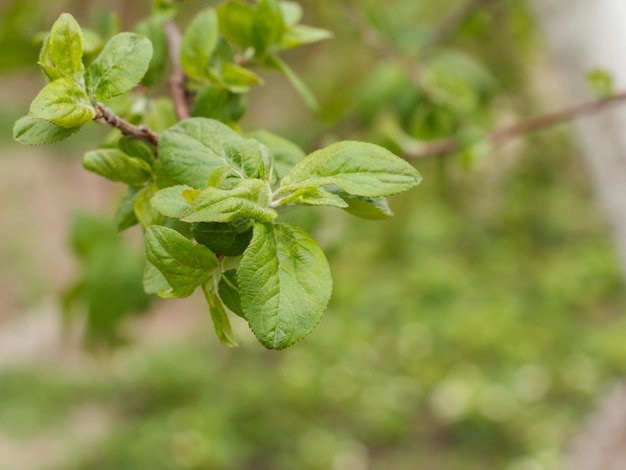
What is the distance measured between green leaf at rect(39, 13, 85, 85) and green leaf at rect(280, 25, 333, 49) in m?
0.17

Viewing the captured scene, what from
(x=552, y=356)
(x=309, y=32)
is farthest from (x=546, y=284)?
(x=309, y=32)

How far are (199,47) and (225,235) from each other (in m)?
0.13

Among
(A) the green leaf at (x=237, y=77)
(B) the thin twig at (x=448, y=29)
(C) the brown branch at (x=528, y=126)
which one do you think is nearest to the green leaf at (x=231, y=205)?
(A) the green leaf at (x=237, y=77)

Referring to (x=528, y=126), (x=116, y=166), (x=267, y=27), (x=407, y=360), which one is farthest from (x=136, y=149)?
(x=407, y=360)

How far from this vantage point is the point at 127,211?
0.33 meters

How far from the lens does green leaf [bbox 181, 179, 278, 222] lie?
24cm

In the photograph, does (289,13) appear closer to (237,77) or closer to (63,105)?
(237,77)

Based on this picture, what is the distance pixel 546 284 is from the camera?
2.60 m

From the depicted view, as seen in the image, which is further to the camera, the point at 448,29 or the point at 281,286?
the point at 448,29

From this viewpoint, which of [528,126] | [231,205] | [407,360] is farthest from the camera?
[407,360]

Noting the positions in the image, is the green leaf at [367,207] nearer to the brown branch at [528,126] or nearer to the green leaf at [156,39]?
the green leaf at [156,39]

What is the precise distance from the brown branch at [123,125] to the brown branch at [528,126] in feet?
1.24

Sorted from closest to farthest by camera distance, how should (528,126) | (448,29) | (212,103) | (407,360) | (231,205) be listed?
(231,205)
(212,103)
(528,126)
(448,29)
(407,360)

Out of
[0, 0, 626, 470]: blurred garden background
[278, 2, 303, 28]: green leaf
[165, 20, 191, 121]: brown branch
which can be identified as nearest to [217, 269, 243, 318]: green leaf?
[165, 20, 191, 121]: brown branch
